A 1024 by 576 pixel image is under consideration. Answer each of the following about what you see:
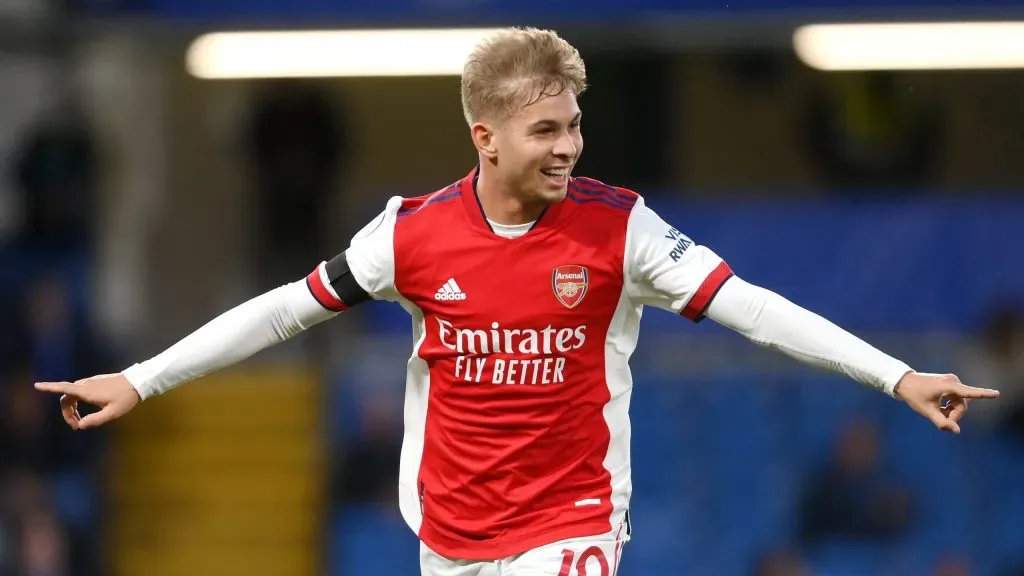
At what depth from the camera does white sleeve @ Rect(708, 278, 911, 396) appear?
386 cm

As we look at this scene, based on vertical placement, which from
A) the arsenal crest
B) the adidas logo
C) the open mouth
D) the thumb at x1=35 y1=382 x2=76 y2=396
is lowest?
the thumb at x1=35 y1=382 x2=76 y2=396

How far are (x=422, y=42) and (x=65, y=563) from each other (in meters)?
3.71

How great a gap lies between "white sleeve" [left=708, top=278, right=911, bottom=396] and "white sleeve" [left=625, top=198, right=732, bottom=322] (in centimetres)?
4

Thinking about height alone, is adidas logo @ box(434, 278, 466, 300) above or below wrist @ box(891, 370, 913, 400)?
above

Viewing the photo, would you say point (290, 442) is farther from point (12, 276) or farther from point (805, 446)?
point (805, 446)

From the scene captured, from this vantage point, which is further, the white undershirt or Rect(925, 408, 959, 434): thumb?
the white undershirt

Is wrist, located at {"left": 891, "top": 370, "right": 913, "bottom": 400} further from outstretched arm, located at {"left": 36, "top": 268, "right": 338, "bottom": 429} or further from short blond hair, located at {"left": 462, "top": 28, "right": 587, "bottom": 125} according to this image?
outstretched arm, located at {"left": 36, "top": 268, "right": 338, "bottom": 429}

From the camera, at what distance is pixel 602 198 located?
4078mm

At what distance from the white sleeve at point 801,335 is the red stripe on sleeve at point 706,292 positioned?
0.6 inches

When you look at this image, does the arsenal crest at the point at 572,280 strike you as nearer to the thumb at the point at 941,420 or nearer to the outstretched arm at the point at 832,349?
the outstretched arm at the point at 832,349

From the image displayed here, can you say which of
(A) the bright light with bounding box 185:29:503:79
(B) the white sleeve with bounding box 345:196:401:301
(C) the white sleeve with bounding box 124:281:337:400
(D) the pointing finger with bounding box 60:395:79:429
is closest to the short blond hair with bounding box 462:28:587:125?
(B) the white sleeve with bounding box 345:196:401:301

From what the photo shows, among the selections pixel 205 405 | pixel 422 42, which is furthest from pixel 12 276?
pixel 422 42

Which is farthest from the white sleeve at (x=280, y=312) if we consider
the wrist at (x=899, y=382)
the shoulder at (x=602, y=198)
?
the wrist at (x=899, y=382)

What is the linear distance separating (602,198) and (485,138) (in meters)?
0.34
